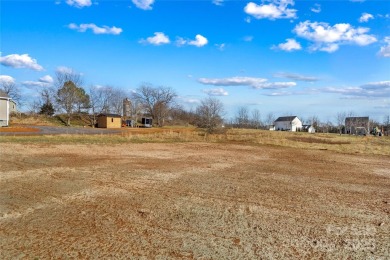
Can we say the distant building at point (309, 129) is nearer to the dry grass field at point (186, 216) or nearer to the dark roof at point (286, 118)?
the dark roof at point (286, 118)

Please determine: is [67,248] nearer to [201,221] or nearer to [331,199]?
[201,221]

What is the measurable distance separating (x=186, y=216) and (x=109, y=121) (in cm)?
5217

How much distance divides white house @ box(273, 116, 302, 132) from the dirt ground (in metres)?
99.1

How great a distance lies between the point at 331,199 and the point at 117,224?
5.10 metres

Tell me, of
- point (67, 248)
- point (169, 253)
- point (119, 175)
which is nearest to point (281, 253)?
point (169, 253)

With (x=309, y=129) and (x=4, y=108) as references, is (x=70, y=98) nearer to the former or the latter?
(x=4, y=108)

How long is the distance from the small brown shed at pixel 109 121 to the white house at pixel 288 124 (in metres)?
67.1

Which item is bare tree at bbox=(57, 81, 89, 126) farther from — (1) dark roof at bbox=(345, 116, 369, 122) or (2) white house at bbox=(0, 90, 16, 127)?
(1) dark roof at bbox=(345, 116, 369, 122)

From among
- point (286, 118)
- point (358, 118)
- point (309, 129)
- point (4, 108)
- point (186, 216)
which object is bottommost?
point (186, 216)

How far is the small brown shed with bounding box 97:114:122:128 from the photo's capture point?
182 feet

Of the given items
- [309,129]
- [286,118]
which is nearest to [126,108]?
[309,129]

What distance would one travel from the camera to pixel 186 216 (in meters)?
5.77

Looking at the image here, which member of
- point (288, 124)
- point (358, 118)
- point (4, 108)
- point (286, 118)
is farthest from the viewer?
point (286, 118)

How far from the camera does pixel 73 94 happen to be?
58156 mm
